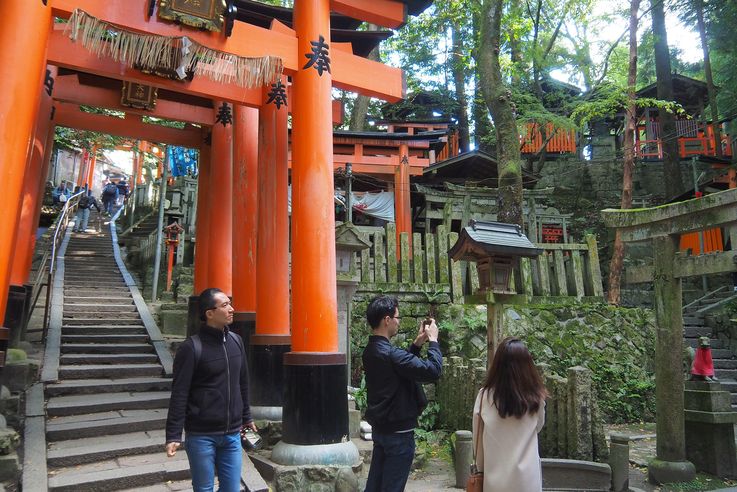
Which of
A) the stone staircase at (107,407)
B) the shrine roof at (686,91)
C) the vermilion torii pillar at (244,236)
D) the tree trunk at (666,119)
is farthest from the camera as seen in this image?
the shrine roof at (686,91)

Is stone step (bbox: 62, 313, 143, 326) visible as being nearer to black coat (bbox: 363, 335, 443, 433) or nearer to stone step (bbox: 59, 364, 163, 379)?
stone step (bbox: 59, 364, 163, 379)

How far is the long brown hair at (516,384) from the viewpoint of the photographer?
8.77 ft

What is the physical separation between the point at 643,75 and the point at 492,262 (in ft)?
103

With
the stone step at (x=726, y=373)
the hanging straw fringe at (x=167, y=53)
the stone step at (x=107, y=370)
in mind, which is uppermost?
the hanging straw fringe at (x=167, y=53)

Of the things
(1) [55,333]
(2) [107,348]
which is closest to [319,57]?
(2) [107,348]

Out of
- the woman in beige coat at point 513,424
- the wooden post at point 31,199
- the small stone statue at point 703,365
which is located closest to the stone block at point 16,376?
the wooden post at point 31,199

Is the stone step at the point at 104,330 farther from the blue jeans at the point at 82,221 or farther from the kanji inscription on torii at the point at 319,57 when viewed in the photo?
the blue jeans at the point at 82,221

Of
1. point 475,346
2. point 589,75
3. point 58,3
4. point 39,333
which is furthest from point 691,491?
point 589,75

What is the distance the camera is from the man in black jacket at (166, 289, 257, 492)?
3079 millimetres

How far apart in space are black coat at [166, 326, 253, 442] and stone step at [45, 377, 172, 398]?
428 cm

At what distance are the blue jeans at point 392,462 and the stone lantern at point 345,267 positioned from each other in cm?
450

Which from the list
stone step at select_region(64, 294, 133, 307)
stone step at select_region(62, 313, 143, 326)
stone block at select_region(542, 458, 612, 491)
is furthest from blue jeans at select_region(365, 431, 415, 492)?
stone step at select_region(64, 294, 133, 307)

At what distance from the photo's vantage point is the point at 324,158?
18.8 feet

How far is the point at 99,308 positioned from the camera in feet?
34.5
